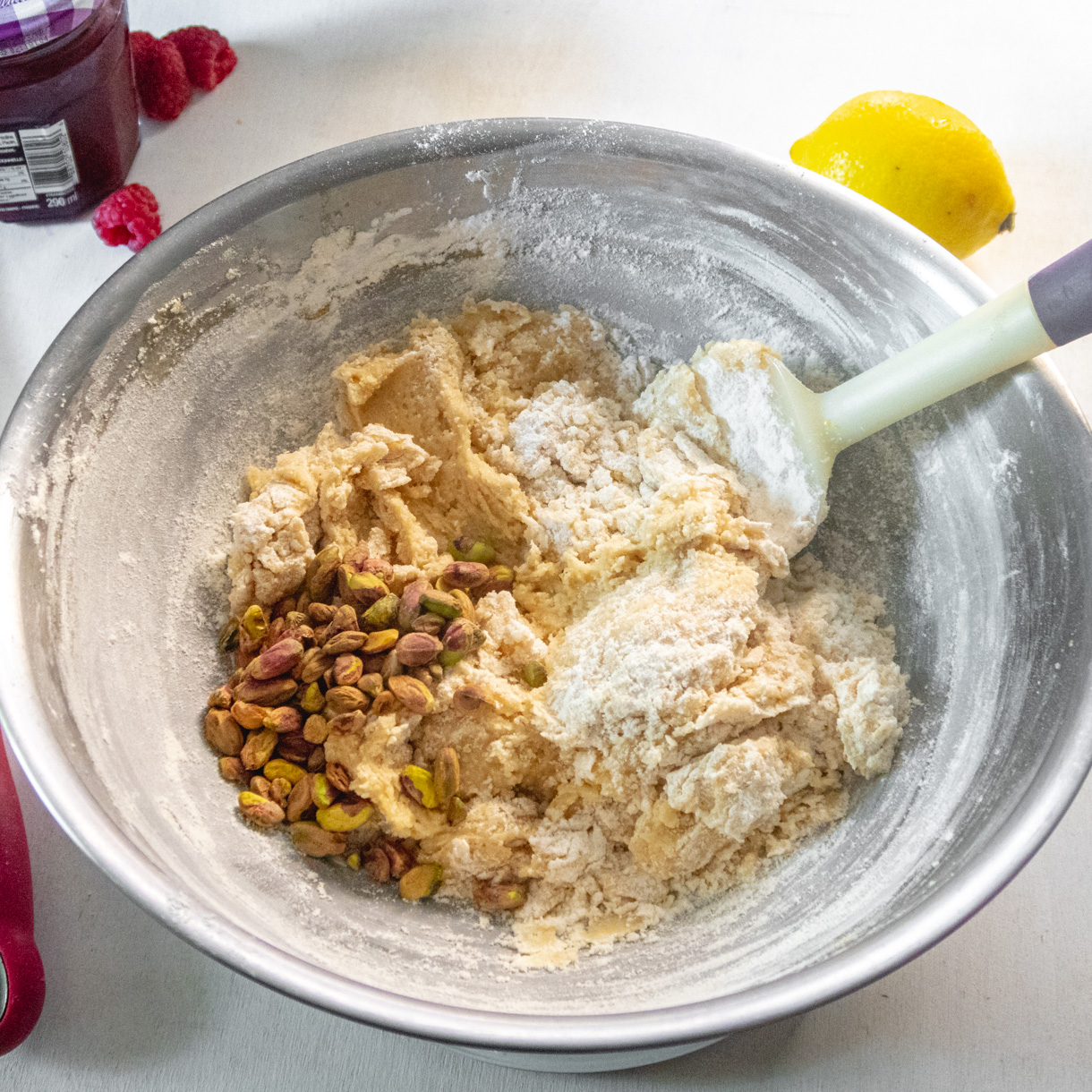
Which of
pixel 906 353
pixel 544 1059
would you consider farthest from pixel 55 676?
pixel 906 353

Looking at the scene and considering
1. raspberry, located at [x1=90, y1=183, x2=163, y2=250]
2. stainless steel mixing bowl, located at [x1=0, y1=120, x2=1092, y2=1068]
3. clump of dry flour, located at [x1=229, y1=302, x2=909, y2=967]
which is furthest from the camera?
raspberry, located at [x1=90, y1=183, x2=163, y2=250]

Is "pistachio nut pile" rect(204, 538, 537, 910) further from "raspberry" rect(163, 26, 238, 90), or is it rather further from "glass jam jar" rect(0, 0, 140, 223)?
"raspberry" rect(163, 26, 238, 90)

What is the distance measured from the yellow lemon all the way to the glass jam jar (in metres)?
1.19

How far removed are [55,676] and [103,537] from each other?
21 cm

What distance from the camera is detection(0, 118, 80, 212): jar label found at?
1595 millimetres

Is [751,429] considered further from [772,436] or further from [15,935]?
[15,935]

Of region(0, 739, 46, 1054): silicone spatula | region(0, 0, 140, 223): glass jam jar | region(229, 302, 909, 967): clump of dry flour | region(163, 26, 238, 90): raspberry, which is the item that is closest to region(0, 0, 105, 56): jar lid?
region(0, 0, 140, 223): glass jam jar

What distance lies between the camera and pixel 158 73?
73.2 inches

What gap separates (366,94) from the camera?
6.45 feet

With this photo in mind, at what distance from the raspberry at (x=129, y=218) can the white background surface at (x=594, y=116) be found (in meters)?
0.06

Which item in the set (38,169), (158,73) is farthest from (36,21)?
(158,73)

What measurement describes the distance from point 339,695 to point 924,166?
120cm

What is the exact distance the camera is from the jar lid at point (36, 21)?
1.41m

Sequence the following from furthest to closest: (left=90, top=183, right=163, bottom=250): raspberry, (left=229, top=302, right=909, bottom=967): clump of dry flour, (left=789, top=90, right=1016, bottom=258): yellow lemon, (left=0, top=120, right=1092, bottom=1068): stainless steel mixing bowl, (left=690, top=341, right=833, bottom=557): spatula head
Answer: (left=90, top=183, right=163, bottom=250): raspberry, (left=789, top=90, right=1016, bottom=258): yellow lemon, (left=690, top=341, right=833, bottom=557): spatula head, (left=229, top=302, right=909, bottom=967): clump of dry flour, (left=0, top=120, right=1092, bottom=1068): stainless steel mixing bowl
